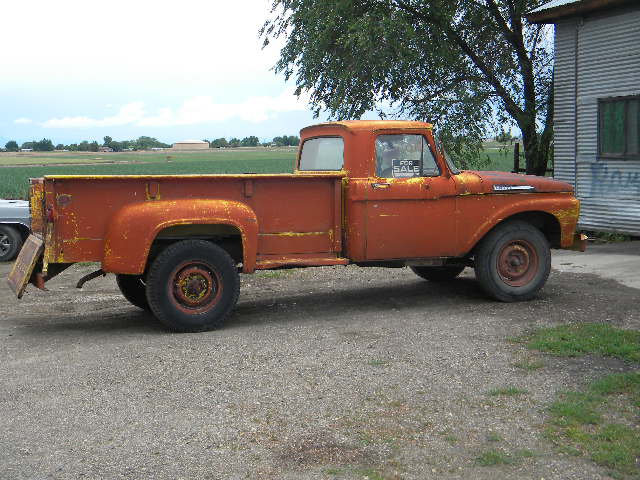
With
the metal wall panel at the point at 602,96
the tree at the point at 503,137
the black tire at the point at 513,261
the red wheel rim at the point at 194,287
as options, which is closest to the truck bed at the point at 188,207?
the red wheel rim at the point at 194,287

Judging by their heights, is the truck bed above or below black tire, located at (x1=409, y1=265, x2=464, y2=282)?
above

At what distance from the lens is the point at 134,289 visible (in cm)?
923

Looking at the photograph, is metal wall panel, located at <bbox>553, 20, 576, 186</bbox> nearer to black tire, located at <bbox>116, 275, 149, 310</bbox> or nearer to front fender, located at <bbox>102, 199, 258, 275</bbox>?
black tire, located at <bbox>116, 275, 149, 310</bbox>

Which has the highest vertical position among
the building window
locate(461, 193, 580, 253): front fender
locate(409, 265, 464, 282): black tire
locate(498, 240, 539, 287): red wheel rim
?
the building window

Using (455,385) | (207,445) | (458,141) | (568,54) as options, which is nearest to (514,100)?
(458,141)

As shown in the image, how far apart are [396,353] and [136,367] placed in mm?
2152

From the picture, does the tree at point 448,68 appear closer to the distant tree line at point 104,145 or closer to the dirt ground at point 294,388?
the dirt ground at point 294,388

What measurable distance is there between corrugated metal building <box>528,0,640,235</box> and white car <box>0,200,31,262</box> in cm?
1061

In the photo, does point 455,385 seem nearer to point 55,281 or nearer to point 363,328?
point 363,328

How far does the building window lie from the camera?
15.4 metres

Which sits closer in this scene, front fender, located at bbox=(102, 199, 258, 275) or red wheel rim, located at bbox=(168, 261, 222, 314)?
front fender, located at bbox=(102, 199, 258, 275)

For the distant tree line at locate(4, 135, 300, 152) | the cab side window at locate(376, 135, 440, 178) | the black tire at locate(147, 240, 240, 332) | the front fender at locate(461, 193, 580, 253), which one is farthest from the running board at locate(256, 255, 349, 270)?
the distant tree line at locate(4, 135, 300, 152)

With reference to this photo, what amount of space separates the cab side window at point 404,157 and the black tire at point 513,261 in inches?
42.4

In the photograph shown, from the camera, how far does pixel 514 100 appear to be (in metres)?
22.5
